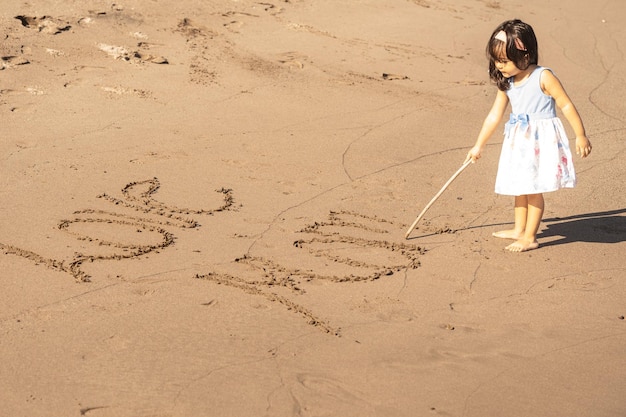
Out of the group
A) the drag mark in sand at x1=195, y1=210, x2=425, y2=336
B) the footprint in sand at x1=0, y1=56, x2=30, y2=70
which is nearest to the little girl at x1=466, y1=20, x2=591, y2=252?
the drag mark in sand at x1=195, y1=210, x2=425, y2=336

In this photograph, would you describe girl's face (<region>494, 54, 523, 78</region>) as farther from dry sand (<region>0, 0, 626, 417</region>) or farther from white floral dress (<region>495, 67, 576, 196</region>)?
dry sand (<region>0, 0, 626, 417</region>)

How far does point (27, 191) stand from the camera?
564 cm

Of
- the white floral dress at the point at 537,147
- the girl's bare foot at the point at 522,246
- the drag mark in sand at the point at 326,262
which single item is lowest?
the drag mark in sand at the point at 326,262

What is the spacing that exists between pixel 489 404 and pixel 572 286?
1408 millimetres

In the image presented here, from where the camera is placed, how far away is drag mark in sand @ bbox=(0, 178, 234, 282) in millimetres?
4715

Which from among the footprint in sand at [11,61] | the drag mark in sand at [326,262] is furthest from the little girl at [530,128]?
the footprint in sand at [11,61]

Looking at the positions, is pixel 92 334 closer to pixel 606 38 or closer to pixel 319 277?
pixel 319 277

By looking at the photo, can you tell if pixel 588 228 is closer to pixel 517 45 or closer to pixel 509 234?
pixel 509 234

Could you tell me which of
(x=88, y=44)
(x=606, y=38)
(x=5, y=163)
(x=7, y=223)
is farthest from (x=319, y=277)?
(x=606, y=38)

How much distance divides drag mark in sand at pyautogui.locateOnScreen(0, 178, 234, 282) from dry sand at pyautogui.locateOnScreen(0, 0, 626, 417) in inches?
0.7

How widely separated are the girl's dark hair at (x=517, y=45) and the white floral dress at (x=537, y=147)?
14cm

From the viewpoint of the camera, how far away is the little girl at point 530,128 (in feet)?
16.0

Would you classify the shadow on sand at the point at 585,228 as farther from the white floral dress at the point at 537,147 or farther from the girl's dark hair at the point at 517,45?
the girl's dark hair at the point at 517,45

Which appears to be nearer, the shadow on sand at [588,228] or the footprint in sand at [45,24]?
the shadow on sand at [588,228]
